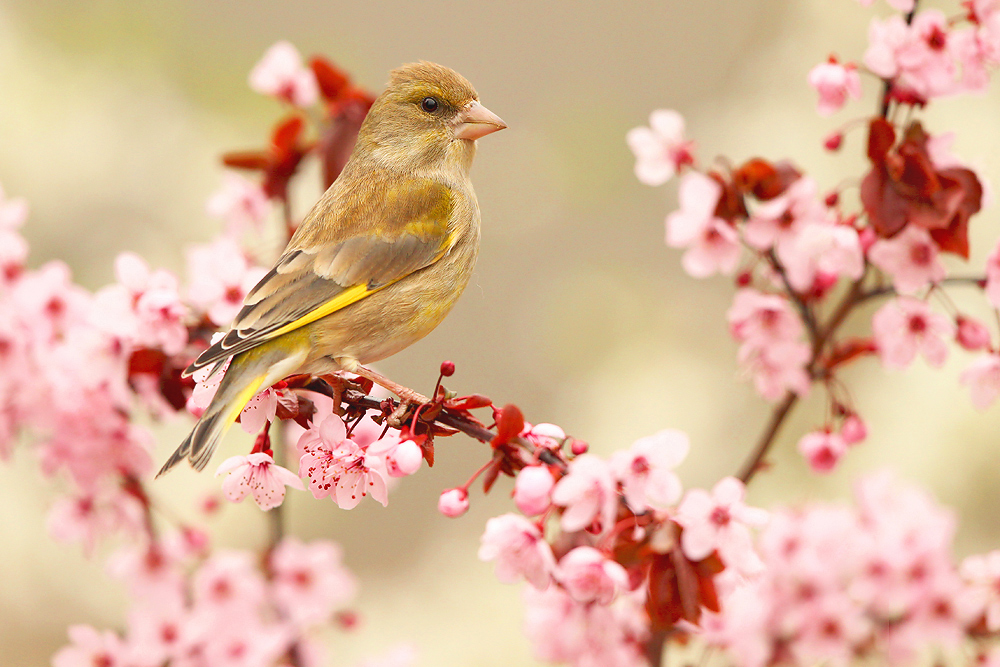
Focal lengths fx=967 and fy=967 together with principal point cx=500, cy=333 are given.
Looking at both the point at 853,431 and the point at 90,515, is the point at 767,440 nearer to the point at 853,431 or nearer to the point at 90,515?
the point at 853,431

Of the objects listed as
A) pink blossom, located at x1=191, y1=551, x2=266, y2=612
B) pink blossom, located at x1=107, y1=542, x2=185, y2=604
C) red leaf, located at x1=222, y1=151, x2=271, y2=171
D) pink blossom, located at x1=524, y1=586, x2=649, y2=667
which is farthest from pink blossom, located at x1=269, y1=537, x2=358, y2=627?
red leaf, located at x1=222, y1=151, x2=271, y2=171

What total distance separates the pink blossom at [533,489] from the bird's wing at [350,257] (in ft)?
1.84

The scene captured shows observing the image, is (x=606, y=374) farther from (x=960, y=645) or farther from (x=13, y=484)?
(x=13, y=484)

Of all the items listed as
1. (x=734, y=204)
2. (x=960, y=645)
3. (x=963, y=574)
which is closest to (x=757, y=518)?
(x=734, y=204)

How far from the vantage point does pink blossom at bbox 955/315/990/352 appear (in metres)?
2.15

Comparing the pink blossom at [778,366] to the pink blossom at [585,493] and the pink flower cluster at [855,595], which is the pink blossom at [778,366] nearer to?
the pink flower cluster at [855,595]

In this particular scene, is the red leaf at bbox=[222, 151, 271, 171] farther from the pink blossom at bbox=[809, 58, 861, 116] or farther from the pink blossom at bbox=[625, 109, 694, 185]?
the pink blossom at bbox=[809, 58, 861, 116]

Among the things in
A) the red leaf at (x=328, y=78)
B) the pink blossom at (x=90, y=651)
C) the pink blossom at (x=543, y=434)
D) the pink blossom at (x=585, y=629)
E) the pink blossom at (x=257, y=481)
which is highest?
the red leaf at (x=328, y=78)

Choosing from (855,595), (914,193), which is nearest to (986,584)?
(855,595)

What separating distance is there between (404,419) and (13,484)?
3023mm

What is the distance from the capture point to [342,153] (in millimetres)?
2494

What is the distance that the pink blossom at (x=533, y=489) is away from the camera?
4.64 ft

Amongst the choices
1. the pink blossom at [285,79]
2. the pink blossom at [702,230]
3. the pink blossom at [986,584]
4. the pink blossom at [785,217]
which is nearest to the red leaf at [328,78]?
the pink blossom at [285,79]

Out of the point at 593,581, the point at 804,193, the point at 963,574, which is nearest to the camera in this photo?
the point at 593,581
